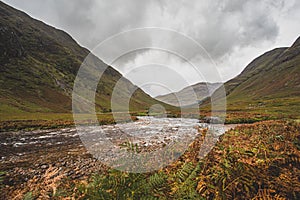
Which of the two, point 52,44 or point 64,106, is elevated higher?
point 52,44

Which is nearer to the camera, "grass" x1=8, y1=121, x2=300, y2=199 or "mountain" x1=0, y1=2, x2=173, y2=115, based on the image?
"grass" x1=8, y1=121, x2=300, y2=199

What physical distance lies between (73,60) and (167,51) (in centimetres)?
14301

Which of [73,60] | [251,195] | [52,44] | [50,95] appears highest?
[52,44]

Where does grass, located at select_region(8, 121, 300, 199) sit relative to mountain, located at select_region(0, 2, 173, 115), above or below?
below

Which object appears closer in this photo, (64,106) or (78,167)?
(78,167)

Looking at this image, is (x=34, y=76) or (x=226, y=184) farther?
(x=34, y=76)

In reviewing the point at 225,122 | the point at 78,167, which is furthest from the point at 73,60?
the point at 78,167

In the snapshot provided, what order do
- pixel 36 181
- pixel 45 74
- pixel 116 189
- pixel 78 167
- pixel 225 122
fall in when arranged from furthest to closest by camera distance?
1. pixel 45 74
2. pixel 225 122
3. pixel 78 167
4. pixel 36 181
5. pixel 116 189

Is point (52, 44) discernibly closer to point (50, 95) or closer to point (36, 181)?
point (50, 95)

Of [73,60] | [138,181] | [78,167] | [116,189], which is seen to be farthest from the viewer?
[73,60]

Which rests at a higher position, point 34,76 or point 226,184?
point 34,76

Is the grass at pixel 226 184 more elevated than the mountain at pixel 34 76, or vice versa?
the mountain at pixel 34 76

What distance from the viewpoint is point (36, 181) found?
820cm

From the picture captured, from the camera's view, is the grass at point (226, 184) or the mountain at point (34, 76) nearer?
the grass at point (226, 184)
